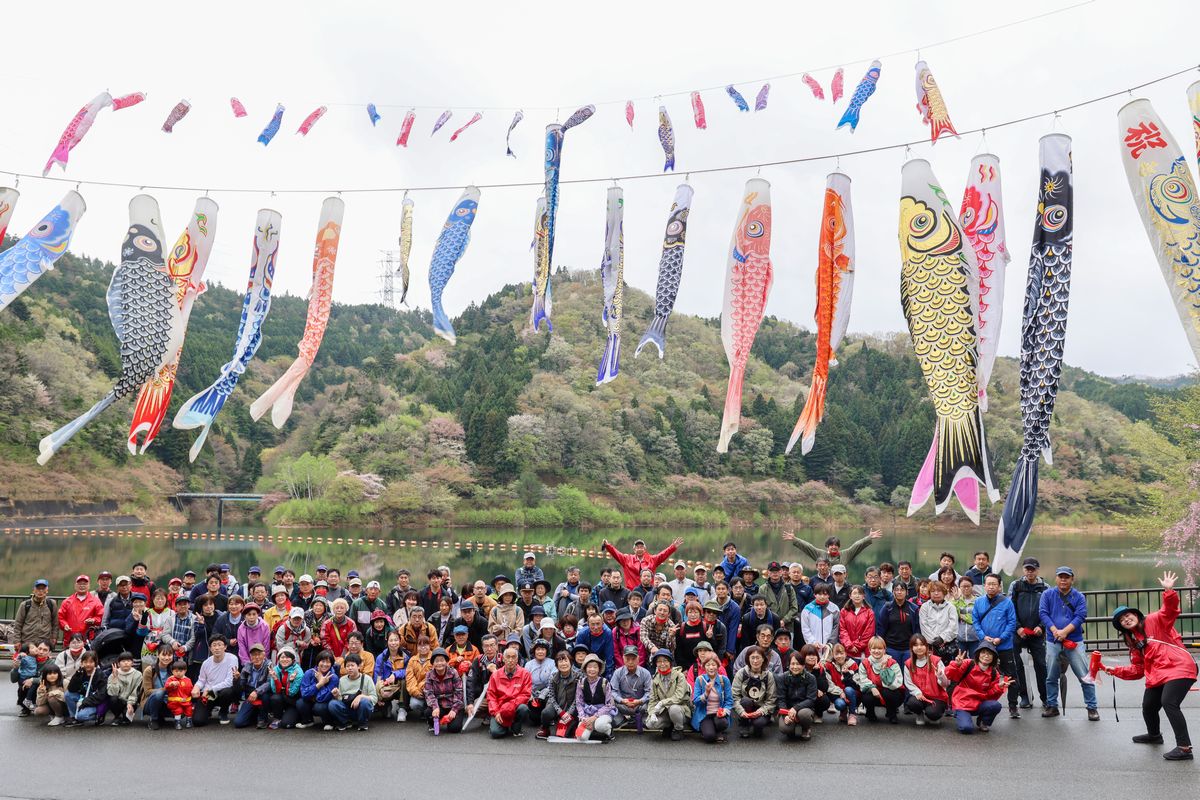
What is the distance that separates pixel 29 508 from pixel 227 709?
31917mm

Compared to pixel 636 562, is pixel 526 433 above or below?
above

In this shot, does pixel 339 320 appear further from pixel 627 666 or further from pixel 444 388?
pixel 627 666

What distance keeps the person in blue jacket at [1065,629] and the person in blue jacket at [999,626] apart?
0.25 meters

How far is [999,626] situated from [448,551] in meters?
25.8

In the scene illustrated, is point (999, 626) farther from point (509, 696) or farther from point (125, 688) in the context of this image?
point (125, 688)

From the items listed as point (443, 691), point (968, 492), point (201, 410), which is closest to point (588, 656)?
point (443, 691)

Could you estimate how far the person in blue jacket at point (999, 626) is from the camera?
739 centimetres

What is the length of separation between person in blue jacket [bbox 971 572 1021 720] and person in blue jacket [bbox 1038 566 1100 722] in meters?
0.25

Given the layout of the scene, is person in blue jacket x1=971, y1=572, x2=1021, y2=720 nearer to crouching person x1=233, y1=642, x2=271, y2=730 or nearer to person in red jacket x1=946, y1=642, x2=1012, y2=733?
person in red jacket x1=946, y1=642, x2=1012, y2=733

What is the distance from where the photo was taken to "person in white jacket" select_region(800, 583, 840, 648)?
7.72 m

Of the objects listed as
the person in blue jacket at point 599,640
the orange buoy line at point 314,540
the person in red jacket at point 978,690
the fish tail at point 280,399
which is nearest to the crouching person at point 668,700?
the person in blue jacket at point 599,640

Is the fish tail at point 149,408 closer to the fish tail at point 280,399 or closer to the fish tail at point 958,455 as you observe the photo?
the fish tail at point 280,399

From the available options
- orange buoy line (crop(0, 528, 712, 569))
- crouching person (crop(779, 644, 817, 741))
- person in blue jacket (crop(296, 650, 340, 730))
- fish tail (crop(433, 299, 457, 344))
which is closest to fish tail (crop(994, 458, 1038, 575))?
crouching person (crop(779, 644, 817, 741))

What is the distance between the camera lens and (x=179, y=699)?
746 centimetres
